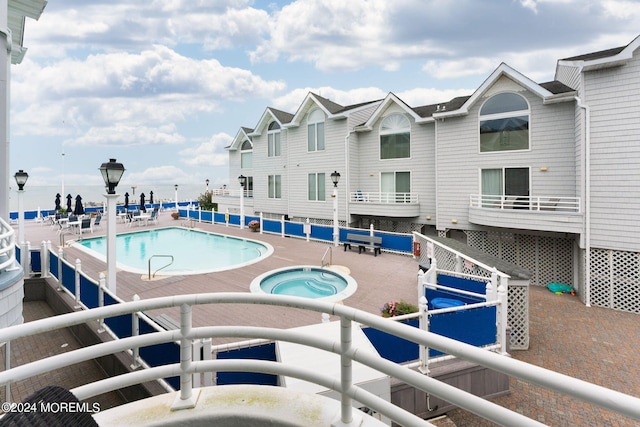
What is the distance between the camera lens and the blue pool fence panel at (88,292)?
26.4ft

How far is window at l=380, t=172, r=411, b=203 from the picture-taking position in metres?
20.4

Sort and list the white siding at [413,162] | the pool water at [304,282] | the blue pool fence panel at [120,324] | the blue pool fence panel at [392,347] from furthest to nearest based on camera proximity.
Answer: the white siding at [413,162]
the pool water at [304,282]
the blue pool fence panel at [120,324]
the blue pool fence panel at [392,347]

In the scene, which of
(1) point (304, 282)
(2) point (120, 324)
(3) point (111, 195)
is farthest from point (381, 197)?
(2) point (120, 324)

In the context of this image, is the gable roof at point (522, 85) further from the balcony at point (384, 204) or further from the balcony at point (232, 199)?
the balcony at point (232, 199)

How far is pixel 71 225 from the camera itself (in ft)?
73.0

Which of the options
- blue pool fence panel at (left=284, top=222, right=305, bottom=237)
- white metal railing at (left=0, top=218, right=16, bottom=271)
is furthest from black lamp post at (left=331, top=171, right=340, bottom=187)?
white metal railing at (left=0, top=218, right=16, bottom=271)

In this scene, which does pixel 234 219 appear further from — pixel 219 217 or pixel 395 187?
pixel 395 187

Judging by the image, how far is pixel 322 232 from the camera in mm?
19297

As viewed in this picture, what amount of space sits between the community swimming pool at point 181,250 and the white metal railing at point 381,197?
7.08 metres

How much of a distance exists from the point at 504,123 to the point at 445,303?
39.6 ft

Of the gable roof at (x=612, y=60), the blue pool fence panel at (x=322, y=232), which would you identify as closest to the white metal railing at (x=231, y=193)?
the blue pool fence panel at (x=322, y=232)

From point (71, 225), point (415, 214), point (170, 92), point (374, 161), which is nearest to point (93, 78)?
point (170, 92)

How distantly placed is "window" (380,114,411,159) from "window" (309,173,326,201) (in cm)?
452

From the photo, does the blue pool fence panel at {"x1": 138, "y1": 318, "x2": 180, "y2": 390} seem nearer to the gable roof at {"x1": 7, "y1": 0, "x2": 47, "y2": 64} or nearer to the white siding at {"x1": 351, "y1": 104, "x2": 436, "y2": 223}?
the gable roof at {"x1": 7, "y1": 0, "x2": 47, "y2": 64}
